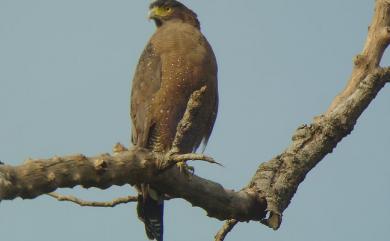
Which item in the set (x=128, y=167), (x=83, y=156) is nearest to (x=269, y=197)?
(x=128, y=167)

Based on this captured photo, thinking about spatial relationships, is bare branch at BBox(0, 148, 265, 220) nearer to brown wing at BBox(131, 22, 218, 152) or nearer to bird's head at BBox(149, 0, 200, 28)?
brown wing at BBox(131, 22, 218, 152)

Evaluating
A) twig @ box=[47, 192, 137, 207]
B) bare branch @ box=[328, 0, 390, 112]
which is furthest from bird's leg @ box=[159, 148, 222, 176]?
bare branch @ box=[328, 0, 390, 112]

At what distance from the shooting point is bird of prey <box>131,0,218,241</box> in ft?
22.9

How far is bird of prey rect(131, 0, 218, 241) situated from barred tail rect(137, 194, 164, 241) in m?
0.77

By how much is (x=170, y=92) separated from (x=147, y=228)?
1321 mm

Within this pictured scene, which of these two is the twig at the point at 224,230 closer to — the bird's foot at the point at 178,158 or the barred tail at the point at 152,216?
the barred tail at the point at 152,216

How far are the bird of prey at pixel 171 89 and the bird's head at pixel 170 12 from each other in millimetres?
629

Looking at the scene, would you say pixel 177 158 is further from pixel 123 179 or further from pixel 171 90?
pixel 171 90

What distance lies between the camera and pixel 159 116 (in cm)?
697

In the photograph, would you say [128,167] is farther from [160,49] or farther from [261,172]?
[160,49]

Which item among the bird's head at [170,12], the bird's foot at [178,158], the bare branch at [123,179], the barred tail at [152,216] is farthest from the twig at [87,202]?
the bird's head at [170,12]

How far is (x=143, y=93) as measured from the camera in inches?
282

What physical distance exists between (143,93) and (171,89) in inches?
12.3

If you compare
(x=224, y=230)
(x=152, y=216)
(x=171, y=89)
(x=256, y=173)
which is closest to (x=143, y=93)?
(x=171, y=89)
